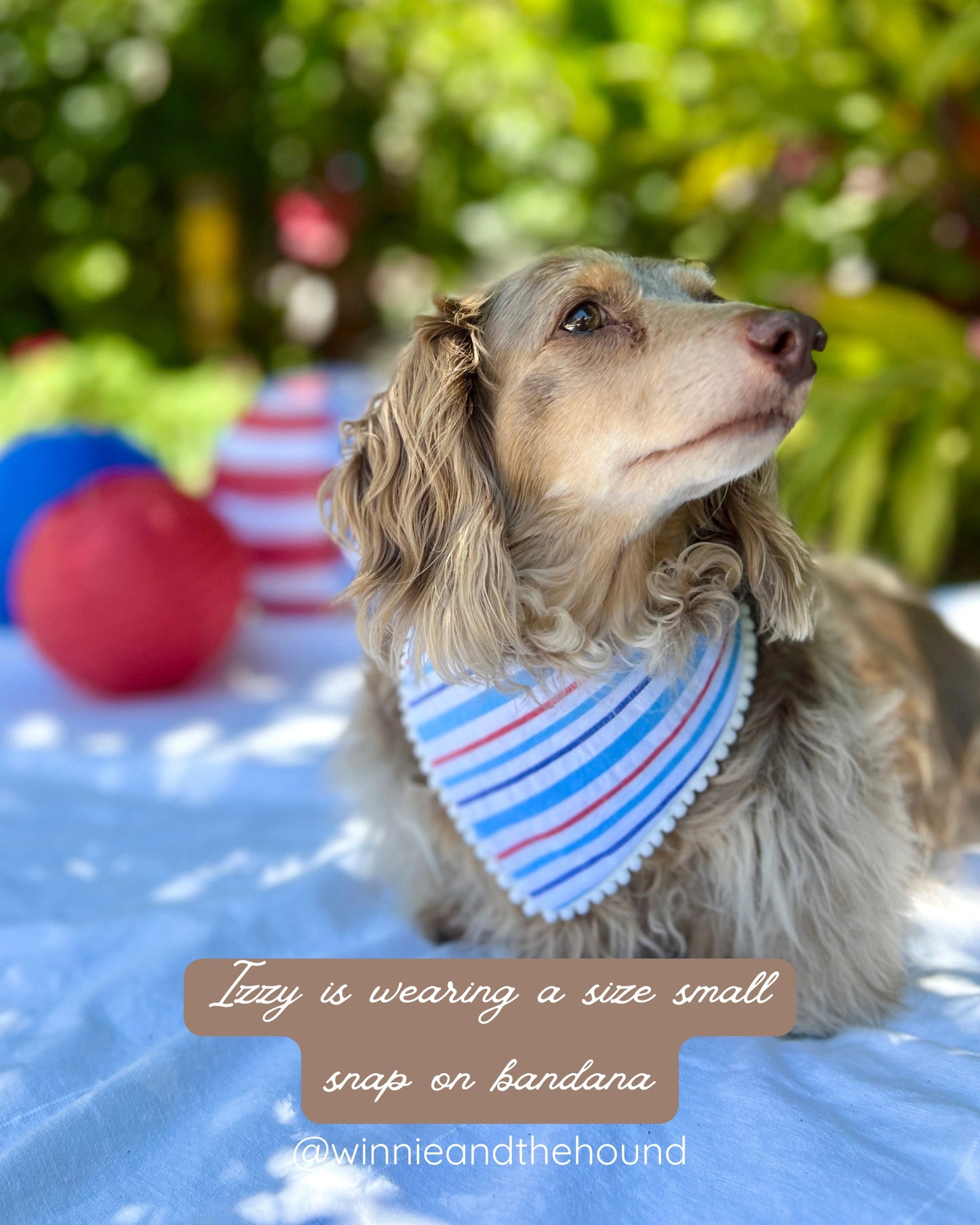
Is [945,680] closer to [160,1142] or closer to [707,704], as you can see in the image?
[707,704]

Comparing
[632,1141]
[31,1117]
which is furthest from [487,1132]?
[31,1117]

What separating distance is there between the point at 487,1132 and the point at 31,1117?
0.66 m

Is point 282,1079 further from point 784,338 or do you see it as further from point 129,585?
point 129,585

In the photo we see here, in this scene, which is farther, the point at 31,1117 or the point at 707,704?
the point at 707,704

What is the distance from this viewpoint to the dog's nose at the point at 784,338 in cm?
150

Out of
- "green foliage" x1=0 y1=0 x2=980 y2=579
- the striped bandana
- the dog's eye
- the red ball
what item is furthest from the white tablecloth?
"green foliage" x1=0 y1=0 x2=980 y2=579

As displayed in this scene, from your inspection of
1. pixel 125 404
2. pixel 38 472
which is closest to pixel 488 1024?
pixel 38 472

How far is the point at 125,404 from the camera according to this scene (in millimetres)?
6055

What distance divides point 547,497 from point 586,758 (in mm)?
414

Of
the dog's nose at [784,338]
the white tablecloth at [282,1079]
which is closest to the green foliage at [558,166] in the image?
the white tablecloth at [282,1079]

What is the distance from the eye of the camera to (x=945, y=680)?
102 inches

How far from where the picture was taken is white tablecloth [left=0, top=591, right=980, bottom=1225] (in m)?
1.47

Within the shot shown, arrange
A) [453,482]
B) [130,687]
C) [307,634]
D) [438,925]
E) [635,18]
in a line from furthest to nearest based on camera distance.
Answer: [635,18], [307,634], [130,687], [438,925], [453,482]

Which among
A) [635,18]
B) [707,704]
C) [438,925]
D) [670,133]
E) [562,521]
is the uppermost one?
[635,18]
